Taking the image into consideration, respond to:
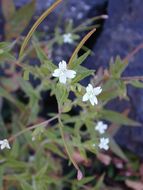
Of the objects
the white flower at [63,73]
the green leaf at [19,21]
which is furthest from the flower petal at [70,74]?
the green leaf at [19,21]

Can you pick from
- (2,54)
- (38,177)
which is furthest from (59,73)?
(38,177)

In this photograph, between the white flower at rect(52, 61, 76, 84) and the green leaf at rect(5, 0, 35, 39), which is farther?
the green leaf at rect(5, 0, 35, 39)

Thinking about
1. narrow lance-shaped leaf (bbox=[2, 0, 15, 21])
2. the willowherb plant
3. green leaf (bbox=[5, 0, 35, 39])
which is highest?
narrow lance-shaped leaf (bbox=[2, 0, 15, 21])

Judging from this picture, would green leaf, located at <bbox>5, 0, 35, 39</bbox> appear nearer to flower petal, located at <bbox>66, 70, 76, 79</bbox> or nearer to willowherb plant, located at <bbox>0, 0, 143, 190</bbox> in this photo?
willowherb plant, located at <bbox>0, 0, 143, 190</bbox>

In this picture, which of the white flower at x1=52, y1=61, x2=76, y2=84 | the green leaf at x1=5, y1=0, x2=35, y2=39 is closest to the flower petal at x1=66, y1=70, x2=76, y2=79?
the white flower at x1=52, y1=61, x2=76, y2=84

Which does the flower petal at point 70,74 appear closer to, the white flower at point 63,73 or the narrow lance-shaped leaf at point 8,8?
the white flower at point 63,73

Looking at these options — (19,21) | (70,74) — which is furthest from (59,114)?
(19,21)
